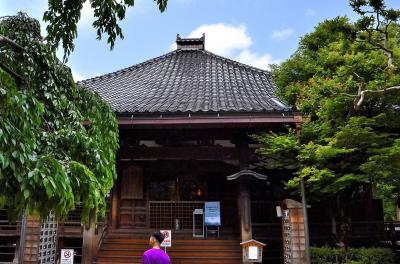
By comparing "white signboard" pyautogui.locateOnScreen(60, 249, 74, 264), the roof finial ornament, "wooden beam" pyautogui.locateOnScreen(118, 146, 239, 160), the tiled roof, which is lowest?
"white signboard" pyautogui.locateOnScreen(60, 249, 74, 264)

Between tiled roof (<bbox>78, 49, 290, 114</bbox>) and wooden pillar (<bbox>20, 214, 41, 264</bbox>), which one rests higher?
tiled roof (<bbox>78, 49, 290, 114</bbox>)

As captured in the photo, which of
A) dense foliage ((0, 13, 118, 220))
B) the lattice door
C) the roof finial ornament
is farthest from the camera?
the roof finial ornament

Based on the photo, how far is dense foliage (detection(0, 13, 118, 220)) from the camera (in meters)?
3.30

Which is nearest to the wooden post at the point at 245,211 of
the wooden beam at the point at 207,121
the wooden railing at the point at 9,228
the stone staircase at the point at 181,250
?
the stone staircase at the point at 181,250

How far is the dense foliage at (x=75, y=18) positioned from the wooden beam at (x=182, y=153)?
7277mm

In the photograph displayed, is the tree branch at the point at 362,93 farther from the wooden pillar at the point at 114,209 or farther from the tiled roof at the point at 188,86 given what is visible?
the wooden pillar at the point at 114,209

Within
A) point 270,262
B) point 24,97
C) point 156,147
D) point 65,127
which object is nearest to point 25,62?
point 65,127

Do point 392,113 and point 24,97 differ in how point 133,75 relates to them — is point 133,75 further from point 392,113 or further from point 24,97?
point 24,97

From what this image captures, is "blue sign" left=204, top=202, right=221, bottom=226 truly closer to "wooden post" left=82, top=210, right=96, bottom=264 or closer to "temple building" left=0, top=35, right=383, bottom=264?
"temple building" left=0, top=35, right=383, bottom=264

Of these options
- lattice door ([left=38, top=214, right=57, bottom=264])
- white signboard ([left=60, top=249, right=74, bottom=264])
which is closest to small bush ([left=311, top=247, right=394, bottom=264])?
white signboard ([left=60, top=249, right=74, bottom=264])

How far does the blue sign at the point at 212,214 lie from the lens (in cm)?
1266

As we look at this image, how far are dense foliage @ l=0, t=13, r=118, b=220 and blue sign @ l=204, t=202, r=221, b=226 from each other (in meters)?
7.04

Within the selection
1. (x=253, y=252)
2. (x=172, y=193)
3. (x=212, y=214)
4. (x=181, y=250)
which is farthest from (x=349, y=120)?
(x=172, y=193)

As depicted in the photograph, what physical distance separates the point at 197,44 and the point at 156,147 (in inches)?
399
